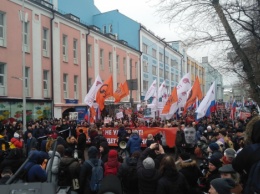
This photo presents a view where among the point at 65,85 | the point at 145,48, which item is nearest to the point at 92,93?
the point at 65,85

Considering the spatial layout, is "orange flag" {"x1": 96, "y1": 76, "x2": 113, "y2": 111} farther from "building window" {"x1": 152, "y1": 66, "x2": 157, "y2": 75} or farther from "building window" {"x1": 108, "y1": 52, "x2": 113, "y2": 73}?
"building window" {"x1": 152, "y1": 66, "x2": 157, "y2": 75}

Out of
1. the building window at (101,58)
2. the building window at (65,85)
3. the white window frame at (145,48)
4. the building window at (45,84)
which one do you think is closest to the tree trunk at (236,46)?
the building window at (45,84)

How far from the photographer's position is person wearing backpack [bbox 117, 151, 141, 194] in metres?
5.70

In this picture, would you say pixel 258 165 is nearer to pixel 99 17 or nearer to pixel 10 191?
pixel 10 191

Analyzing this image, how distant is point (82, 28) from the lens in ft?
97.1

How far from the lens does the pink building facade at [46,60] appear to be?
2099 cm

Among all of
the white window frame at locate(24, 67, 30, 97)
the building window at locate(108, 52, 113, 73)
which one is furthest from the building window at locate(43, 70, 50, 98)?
the building window at locate(108, 52, 113, 73)

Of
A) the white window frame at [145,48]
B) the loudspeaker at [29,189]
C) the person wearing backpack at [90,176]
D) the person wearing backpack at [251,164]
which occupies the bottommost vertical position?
the person wearing backpack at [90,176]

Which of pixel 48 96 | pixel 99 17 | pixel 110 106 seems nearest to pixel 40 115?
pixel 48 96

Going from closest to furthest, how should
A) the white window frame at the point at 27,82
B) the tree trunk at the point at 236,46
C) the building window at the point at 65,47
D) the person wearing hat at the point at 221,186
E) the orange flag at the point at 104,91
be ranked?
the person wearing hat at the point at 221,186
the tree trunk at the point at 236,46
the orange flag at the point at 104,91
the white window frame at the point at 27,82
the building window at the point at 65,47

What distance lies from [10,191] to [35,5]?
73.9 feet

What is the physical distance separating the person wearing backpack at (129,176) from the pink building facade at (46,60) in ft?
51.4

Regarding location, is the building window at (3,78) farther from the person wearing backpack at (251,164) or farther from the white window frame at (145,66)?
the white window frame at (145,66)

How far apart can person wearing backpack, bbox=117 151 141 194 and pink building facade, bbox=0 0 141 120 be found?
51.4ft
